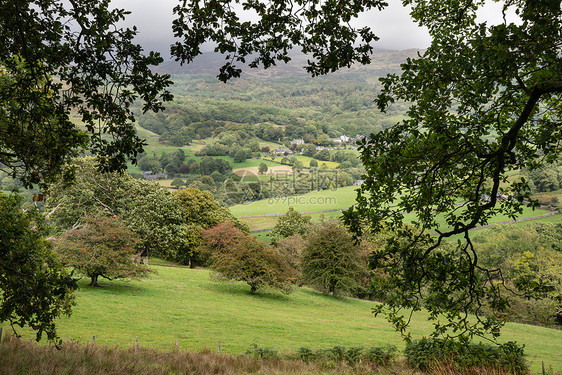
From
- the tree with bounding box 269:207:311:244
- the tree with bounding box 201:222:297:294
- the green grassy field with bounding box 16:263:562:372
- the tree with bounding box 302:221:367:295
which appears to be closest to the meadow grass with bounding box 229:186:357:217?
the tree with bounding box 269:207:311:244

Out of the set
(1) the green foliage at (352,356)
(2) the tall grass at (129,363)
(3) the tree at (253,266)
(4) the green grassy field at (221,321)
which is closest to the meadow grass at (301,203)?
(3) the tree at (253,266)

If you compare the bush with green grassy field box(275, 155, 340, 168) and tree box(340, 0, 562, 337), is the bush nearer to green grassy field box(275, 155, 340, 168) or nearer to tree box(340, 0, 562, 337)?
tree box(340, 0, 562, 337)

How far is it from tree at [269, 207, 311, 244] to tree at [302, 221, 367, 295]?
16867mm

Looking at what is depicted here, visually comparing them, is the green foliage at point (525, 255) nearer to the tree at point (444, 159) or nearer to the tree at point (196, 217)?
the tree at point (196, 217)

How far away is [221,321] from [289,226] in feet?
120

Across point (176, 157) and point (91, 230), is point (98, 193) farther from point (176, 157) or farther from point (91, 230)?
point (176, 157)

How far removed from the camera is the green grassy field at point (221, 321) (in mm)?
18138

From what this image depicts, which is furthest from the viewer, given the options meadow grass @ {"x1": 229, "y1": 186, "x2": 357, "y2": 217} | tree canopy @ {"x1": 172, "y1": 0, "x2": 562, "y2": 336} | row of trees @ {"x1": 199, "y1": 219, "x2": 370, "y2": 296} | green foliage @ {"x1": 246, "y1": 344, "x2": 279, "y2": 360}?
meadow grass @ {"x1": 229, "y1": 186, "x2": 357, "y2": 217}

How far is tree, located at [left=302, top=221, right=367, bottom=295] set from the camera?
37.3 metres

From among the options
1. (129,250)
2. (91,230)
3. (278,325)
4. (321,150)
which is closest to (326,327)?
(278,325)

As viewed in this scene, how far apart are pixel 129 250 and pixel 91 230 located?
123 inches

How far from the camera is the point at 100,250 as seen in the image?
2556 cm

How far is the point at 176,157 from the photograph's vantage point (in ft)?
511

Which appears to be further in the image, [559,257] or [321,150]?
[321,150]
